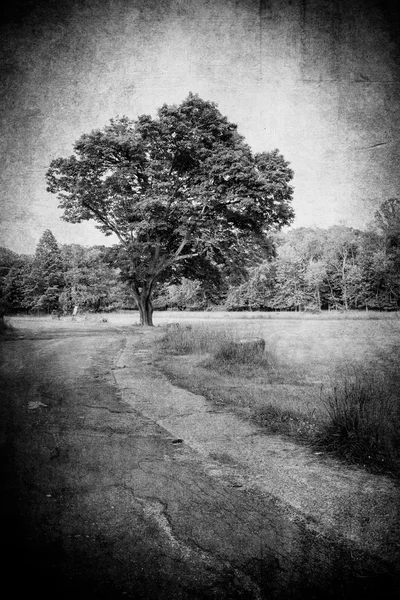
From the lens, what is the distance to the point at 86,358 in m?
9.69

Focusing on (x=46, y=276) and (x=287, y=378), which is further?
(x=46, y=276)

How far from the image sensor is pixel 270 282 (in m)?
52.9

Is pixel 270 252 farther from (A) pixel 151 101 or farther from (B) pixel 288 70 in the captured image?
(B) pixel 288 70

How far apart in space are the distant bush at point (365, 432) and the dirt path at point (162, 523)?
1.78 feet

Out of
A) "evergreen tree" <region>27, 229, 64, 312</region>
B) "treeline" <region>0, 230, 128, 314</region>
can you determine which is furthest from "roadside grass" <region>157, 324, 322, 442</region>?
"evergreen tree" <region>27, 229, 64, 312</region>

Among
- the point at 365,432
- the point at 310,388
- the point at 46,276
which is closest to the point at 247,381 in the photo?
the point at 310,388

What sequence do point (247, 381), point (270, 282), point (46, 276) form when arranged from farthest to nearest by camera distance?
point (270, 282) < point (46, 276) < point (247, 381)

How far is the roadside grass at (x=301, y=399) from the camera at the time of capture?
12.4ft

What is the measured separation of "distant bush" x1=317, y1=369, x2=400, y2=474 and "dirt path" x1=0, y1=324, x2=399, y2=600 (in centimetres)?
54

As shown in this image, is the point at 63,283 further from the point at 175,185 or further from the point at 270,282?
the point at 175,185

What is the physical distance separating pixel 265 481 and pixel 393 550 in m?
1.16

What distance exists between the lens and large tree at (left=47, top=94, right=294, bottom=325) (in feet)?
57.5

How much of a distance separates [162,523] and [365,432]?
8.86 feet
